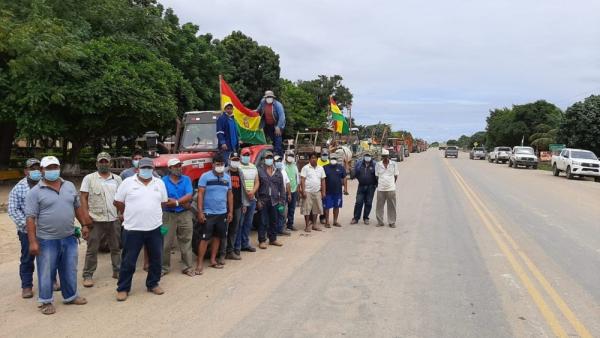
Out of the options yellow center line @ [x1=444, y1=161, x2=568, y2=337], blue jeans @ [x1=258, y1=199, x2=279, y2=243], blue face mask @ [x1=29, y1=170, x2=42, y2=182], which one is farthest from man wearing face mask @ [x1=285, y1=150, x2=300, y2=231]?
blue face mask @ [x1=29, y1=170, x2=42, y2=182]

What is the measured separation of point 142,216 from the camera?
19.1ft

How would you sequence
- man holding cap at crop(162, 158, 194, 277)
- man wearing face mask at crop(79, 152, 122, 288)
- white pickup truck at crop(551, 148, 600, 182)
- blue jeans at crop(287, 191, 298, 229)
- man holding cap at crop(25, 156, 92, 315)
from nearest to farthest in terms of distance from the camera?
man holding cap at crop(25, 156, 92, 315) < man wearing face mask at crop(79, 152, 122, 288) < man holding cap at crop(162, 158, 194, 277) < blue jeans at crop(287, 191, 298, 229) < white pickup truck at crop(551, 148, 600, 182)

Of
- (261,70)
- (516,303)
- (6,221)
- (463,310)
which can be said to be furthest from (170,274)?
(261,70)

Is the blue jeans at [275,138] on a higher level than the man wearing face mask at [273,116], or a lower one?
lower

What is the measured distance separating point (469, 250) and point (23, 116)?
1452 cm

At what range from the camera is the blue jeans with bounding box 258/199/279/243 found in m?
8.85

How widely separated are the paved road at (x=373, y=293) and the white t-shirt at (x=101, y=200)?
35.3 inches

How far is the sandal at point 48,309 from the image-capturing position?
5.33 metres

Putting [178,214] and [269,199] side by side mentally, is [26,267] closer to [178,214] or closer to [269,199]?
[178,214]

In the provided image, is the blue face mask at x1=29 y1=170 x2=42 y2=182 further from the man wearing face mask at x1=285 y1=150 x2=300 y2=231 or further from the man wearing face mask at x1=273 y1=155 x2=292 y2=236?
the man wearing face mask at x1=285 y1=150 x2=300 y2=231

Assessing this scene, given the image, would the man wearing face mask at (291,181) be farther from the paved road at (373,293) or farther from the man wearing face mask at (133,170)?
the man wearing face mask at (133,170)

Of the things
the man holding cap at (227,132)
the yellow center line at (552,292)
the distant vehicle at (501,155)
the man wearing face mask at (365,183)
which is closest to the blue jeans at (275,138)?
the man wearing face mask at (365,183)

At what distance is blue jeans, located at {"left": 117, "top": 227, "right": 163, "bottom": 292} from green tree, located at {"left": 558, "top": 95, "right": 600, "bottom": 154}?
1524 inches

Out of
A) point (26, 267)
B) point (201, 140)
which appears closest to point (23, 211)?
point (26, 267)
